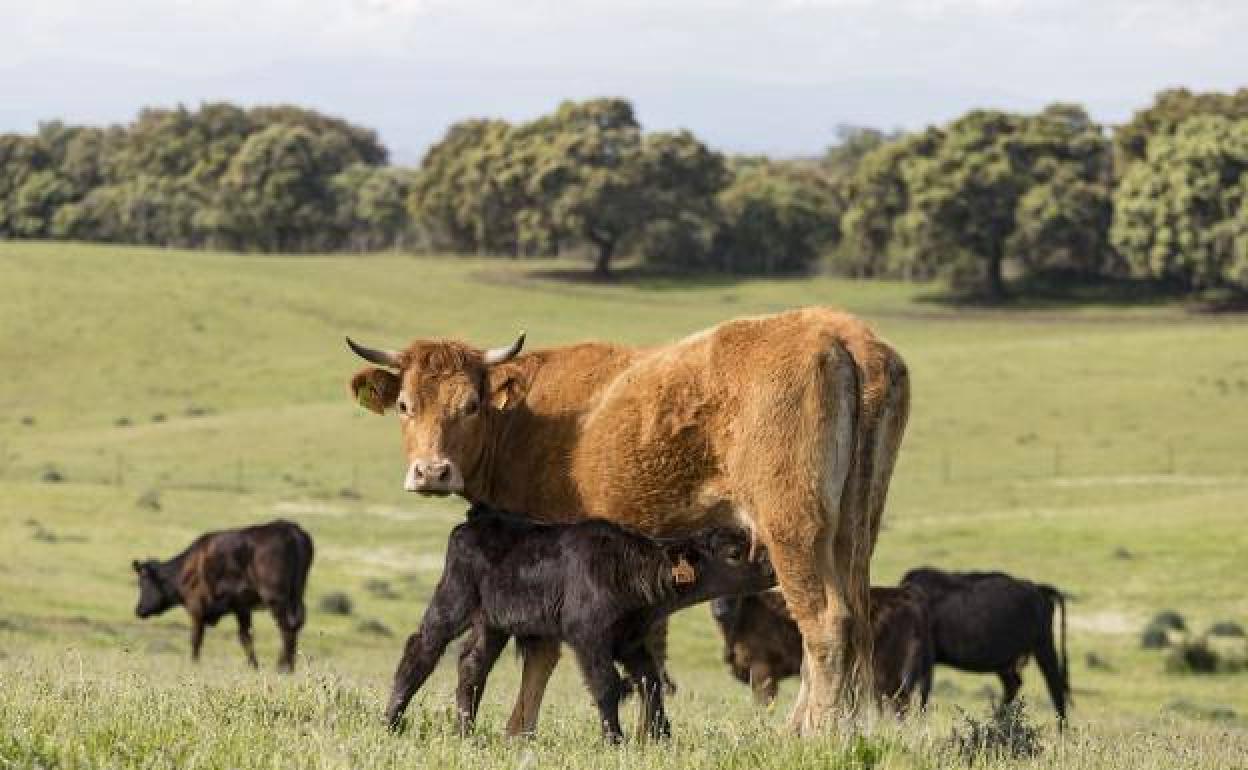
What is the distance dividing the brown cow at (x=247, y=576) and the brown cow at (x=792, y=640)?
22.8 feet

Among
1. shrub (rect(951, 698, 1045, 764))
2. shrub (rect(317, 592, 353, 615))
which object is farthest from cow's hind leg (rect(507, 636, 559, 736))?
shrub (rect(317, 592, 353, 615))

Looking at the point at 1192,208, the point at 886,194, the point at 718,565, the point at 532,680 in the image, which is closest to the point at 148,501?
the point at 532,680

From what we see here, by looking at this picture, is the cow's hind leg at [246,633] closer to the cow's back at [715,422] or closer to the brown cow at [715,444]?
the brown cow at [715,444]

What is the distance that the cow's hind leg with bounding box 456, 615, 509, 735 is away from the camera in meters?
9.97

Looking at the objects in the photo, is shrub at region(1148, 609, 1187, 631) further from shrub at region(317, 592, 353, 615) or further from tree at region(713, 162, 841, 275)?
tree at region(713, 162, 841, 275)

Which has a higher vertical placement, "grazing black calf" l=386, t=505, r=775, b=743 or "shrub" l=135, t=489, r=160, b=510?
"grazing black calf" l=386, t=505, r=775, b=743

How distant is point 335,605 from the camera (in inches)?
1193

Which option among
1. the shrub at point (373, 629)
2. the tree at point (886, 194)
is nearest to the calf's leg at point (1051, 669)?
the shrub at point (373, 629)

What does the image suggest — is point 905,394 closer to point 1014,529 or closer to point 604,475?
point 604,475

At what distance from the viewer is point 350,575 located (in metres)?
35.8

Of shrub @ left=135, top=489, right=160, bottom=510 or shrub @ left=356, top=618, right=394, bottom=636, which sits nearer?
shrub @ left=356, top=618, right=394, bottom=636

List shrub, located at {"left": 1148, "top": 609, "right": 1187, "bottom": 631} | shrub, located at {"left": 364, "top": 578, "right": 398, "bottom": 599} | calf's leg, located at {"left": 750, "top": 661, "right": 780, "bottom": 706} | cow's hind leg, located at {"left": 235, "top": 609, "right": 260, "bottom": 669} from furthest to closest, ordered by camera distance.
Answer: shrub, located at {"left": 364, "top": 578, "right": 398, "bottom": 599} → shrub, located at {"left": 1148, "top": 609, "right": 1187, "bottom": 631} → cow's hind leg, located at {"left": 235, "top": 609, "right": 260, "bottom": 669} → calf's leg, located at {"left": 750, "top": 661, "right": 780, "bottom": 706}

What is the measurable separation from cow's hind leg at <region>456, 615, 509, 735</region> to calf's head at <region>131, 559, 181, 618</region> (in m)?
15.7

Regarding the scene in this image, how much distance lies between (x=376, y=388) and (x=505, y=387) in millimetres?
771
